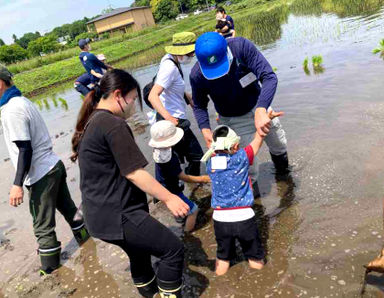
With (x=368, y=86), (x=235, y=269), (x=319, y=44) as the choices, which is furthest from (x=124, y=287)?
(x=319, y=44)

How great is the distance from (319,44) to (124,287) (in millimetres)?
12100

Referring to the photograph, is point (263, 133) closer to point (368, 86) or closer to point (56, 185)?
point (56, 185)

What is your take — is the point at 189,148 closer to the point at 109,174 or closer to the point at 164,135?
the point at 164,135

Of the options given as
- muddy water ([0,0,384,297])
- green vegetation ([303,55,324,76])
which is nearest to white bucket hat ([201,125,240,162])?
muddy water ([0,0,384,297])

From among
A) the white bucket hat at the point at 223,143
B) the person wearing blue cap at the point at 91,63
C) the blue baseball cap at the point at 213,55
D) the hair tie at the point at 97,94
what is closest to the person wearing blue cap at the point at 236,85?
the blue baseball cap at the point at 213,55

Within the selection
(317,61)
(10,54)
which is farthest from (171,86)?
(10,54)

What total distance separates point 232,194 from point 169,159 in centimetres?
86

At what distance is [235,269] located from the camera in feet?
10.2

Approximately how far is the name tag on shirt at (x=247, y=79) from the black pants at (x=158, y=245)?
5.82 ft

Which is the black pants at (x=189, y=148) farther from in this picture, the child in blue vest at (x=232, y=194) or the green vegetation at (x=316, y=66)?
the green vegetation at (x=316, y=66)

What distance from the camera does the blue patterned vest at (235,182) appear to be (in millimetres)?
2838

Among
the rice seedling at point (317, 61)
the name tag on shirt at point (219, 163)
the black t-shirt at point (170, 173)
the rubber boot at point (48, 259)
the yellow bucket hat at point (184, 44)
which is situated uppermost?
the yellow bucket hat at point (184, 44)

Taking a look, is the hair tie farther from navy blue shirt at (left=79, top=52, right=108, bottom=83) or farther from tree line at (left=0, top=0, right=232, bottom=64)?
tree line at (left=0, top=0, right=232, bottom=64)

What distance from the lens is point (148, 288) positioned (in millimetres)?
2867
